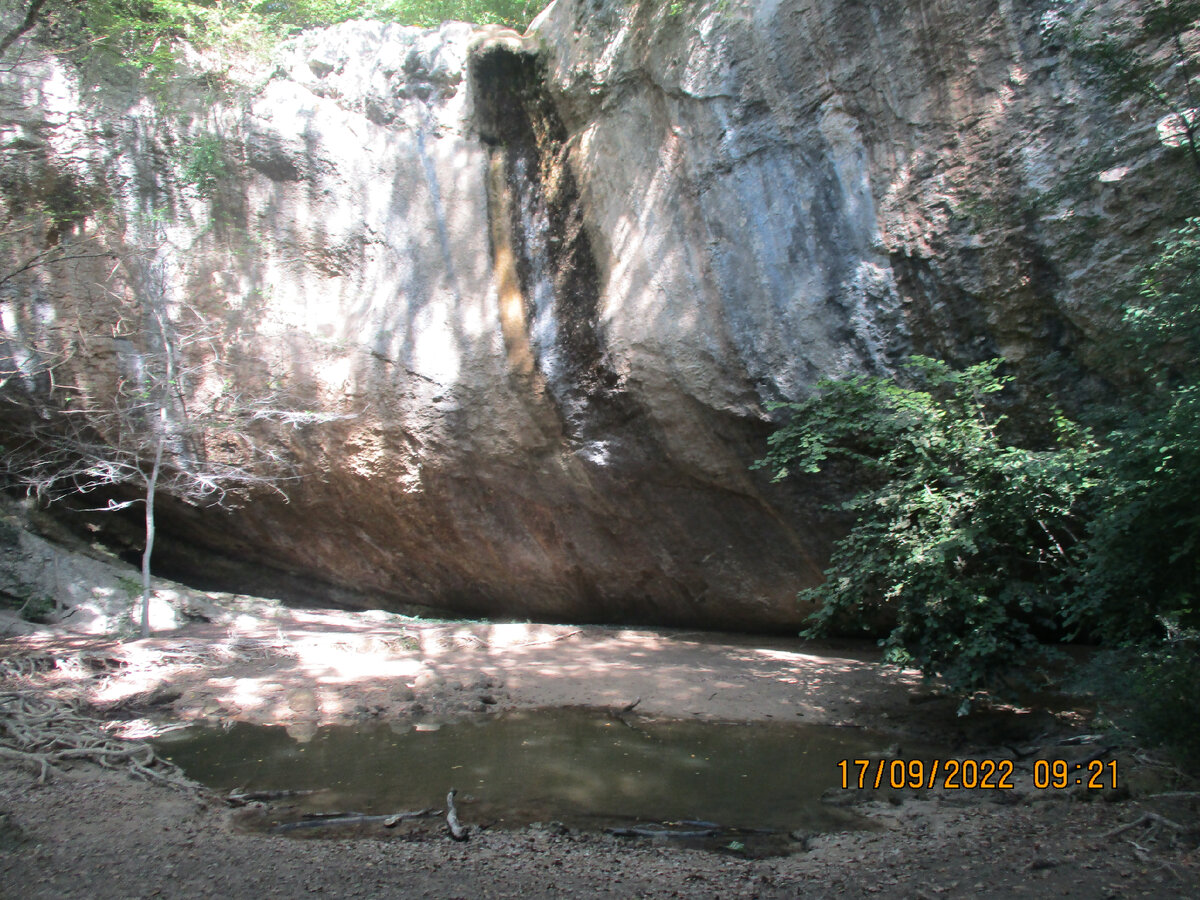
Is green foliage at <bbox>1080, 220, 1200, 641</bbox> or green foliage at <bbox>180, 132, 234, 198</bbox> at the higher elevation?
green foliage at <bbox>180, 132, 234, 198</bbox>

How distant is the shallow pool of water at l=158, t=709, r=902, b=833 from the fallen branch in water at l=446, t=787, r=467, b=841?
0.10 m

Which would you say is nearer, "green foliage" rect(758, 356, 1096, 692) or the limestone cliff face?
"green foliage" rect(758, 356, 1096, 692)

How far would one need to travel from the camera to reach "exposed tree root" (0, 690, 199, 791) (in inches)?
180

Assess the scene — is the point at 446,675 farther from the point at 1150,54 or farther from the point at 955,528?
the point at 1150,54

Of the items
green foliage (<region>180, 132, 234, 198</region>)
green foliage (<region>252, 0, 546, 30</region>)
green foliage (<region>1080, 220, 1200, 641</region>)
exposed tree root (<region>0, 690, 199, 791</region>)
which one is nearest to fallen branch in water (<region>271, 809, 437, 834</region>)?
exposed tree root (<region>0, 690, 199, 791</region>)

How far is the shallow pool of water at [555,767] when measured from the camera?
4.10 m

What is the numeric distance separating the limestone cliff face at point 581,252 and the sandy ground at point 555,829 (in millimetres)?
2473

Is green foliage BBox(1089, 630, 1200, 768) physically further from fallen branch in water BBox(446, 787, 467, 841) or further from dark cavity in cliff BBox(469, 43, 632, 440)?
dark cavity in cliff BBox(469, 43, 632, 440)

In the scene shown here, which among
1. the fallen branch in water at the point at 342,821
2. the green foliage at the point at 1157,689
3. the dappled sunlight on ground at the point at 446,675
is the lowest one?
the dappled sunlight on ground at the point at 446,675

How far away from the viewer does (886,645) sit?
18.1 feet

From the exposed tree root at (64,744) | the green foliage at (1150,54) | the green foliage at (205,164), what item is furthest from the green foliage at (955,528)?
the green foliage at (205,164)

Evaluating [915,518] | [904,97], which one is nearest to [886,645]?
[915,518]

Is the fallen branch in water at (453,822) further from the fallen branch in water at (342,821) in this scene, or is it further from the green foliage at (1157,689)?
the green foliage at (1157,689)

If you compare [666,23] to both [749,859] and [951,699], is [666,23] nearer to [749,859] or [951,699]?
[951,699]
